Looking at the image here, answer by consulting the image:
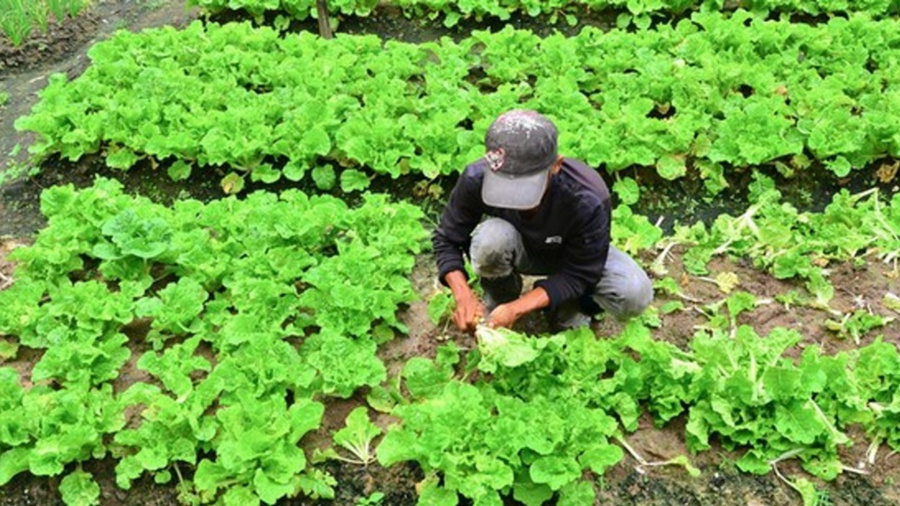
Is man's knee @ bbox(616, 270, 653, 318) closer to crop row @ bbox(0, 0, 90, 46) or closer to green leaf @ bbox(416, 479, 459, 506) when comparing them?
green leaf @ bbox(416, 479, 459, 506)

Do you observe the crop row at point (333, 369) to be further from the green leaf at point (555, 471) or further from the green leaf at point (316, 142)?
the green leaf at point (316, 142)

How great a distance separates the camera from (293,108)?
6.03 m

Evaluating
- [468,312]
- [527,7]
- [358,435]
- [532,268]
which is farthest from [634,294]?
[527,7]

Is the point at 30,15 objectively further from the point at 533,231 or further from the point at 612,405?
the point at 612,405

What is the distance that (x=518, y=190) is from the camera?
3.38 metres

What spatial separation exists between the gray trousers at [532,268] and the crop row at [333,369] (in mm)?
175

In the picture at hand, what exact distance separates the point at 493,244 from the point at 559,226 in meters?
0.29

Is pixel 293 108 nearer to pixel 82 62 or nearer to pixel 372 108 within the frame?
pixel 372 108

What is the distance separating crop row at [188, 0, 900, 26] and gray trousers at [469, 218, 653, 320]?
12.9 ft

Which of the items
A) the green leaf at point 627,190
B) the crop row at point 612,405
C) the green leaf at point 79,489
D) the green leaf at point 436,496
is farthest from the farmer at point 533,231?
the green leaf at point 79,489

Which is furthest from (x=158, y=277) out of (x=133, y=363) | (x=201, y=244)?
(x=133, y=363)

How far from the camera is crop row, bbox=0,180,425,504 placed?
3.67 metres

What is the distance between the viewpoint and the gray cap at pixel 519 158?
332 cm

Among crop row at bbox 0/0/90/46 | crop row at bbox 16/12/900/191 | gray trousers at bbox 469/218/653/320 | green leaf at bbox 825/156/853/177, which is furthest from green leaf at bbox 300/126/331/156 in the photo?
crop row at bbox 0/0/90/46
